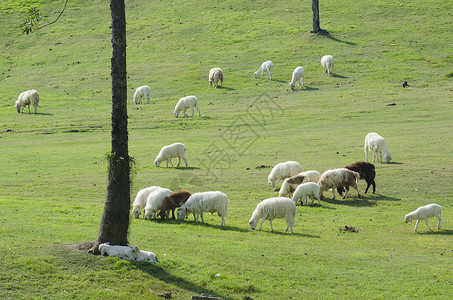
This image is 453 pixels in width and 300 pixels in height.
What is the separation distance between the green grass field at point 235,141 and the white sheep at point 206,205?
17.1 inches

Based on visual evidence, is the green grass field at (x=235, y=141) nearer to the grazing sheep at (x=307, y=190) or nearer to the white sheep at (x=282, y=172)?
the grazing sheep at (x=307, y=190)

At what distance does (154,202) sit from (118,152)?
5327mm

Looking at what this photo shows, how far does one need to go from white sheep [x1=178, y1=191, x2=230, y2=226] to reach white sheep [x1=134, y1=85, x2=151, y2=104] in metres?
28.4

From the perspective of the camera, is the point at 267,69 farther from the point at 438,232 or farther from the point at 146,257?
the point at 146,257

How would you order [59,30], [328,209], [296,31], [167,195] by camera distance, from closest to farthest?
[167,195] < [328,209] < [296,31] < [59,30]

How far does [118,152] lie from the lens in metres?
12.8

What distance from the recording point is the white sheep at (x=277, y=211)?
1683 cm

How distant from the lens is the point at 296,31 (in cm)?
6203

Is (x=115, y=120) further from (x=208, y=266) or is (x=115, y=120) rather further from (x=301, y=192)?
(x=301, y=192)

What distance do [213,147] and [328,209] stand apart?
11.8 metres

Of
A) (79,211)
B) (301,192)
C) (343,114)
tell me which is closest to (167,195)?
(79,211)

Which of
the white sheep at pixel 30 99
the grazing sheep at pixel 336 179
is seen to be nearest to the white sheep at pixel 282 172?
the grazing sheep at pixel 336 179

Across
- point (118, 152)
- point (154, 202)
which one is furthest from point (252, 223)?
point (118, 152)

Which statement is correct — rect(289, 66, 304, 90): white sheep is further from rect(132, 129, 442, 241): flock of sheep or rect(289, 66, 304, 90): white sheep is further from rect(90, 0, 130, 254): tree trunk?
rect(90, 0, 130, 254): tree trunk
